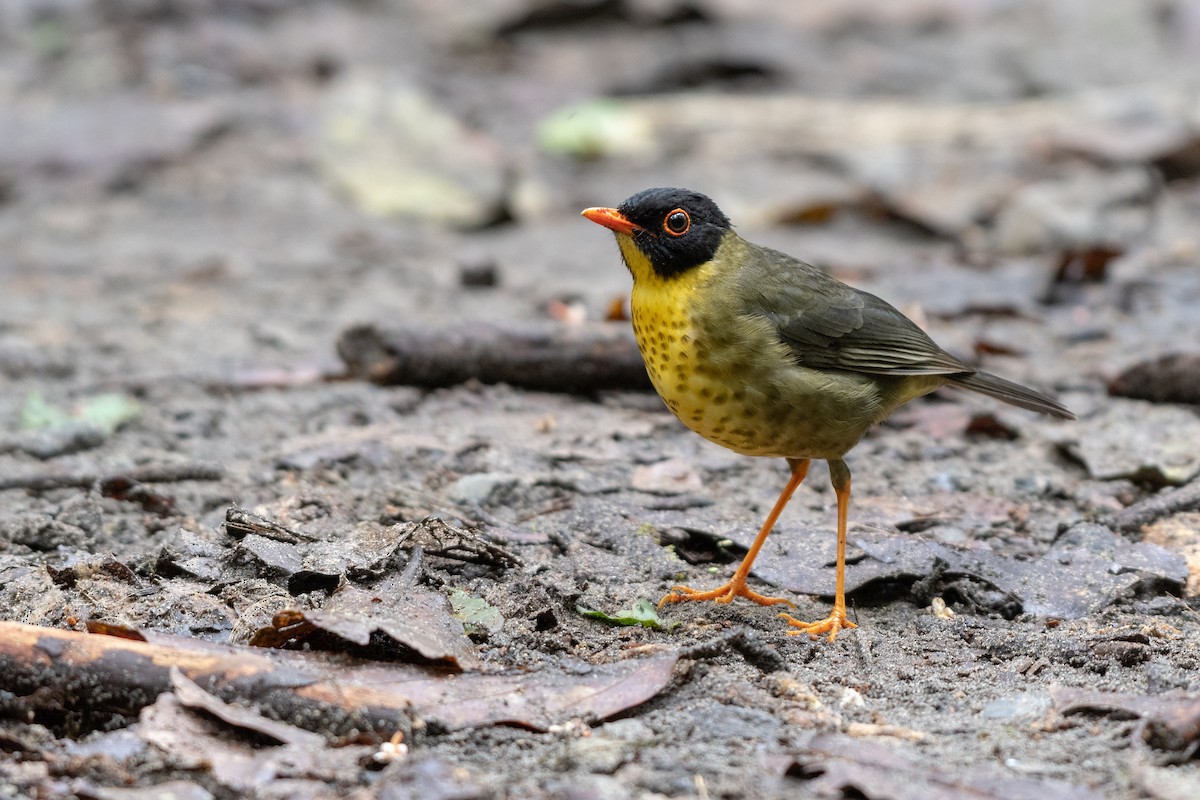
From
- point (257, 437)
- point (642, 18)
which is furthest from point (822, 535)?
point (642, 18)

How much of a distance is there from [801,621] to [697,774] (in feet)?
4.27

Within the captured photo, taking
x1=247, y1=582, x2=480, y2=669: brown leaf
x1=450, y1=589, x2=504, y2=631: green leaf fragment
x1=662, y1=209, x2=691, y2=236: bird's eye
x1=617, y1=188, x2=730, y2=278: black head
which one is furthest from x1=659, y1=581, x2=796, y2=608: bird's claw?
x1=662, y1=209, x2=691, y2=236: bird's eye

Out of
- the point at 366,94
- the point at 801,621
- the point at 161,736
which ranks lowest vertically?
the point at 801,621

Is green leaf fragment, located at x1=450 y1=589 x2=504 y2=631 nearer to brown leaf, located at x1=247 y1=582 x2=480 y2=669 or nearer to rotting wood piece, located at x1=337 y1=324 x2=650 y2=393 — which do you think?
brown leaf, located at x1=247 y1=582 x2=480 y2=669

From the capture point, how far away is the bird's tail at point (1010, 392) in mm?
5035

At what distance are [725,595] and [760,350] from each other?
31.6 inches

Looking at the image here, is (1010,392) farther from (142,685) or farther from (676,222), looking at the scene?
(142,685)

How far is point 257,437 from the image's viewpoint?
5527mm

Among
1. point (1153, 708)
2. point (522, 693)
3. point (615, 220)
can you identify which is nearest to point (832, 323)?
point (615, 220)

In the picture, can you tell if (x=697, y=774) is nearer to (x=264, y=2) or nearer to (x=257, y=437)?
(x=257, y=437)

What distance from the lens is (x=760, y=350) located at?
172 inches

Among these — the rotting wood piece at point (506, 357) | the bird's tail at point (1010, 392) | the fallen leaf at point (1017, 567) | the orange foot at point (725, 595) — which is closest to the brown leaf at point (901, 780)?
the orange foot at point (725, 595)

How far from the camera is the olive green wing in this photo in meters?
4.54

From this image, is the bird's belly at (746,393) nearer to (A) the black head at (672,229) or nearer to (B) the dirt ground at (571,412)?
(A) the black head at (672,229)
